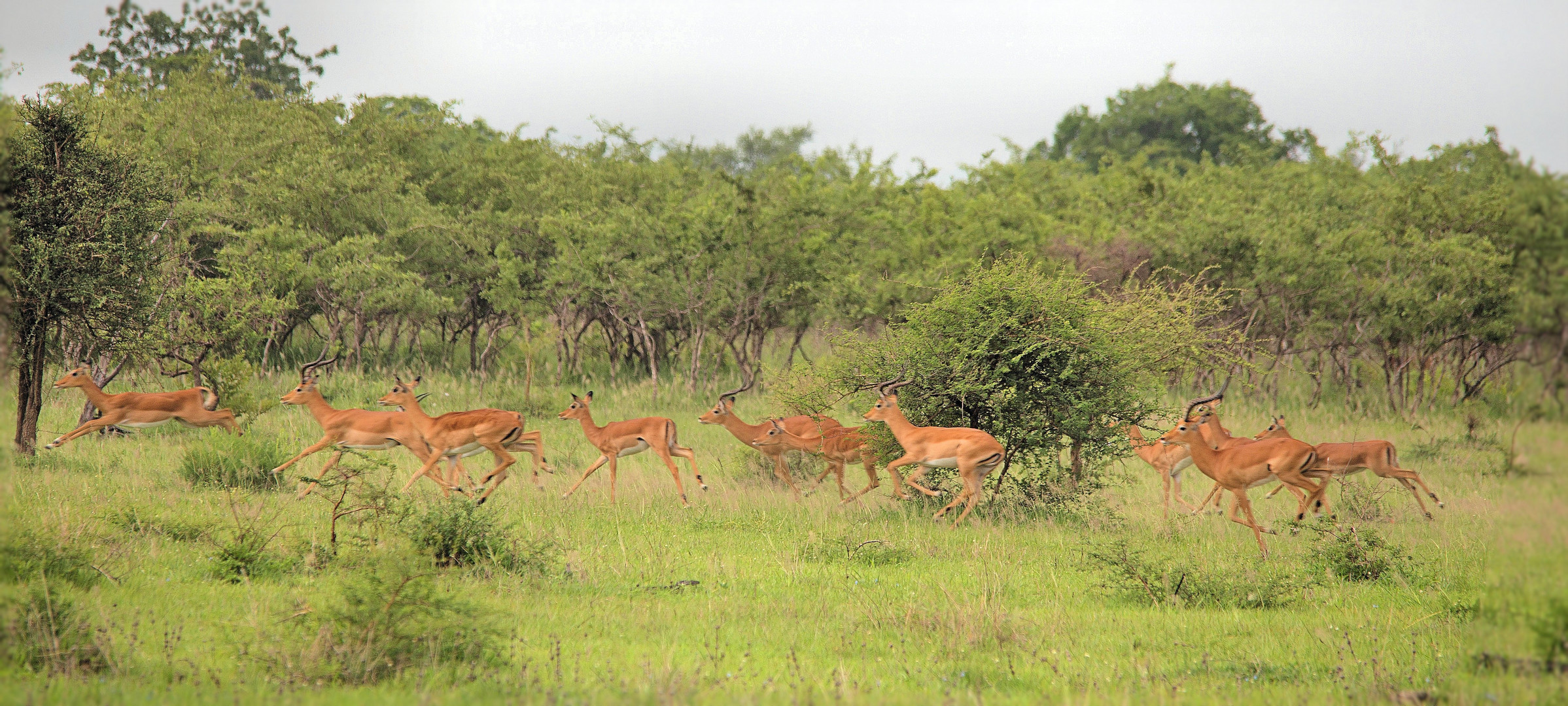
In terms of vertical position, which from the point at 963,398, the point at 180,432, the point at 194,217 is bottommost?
the point at 180,432

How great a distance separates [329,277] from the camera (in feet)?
74.4

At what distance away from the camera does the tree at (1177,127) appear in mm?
58656

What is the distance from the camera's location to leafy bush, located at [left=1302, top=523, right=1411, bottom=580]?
8.99 m

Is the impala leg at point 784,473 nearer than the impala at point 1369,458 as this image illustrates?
No

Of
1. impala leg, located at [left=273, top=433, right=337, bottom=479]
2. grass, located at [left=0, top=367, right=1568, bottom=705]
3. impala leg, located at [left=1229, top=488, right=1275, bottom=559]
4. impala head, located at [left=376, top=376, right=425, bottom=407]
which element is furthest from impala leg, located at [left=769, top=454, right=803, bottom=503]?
impala leg, located at [left=273, top=433, right=337, bottom=479]

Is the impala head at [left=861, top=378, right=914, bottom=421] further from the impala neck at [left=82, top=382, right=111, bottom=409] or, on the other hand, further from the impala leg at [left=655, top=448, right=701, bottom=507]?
the impala neck at [left=82, top=382, right=111, bottom=409]

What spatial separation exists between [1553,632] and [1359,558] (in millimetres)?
4859

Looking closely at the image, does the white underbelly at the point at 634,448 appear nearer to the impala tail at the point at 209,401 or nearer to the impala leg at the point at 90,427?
the impala tail at the point at 209,401

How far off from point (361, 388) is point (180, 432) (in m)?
6.23

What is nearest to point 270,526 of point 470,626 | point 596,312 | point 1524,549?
point 470,626

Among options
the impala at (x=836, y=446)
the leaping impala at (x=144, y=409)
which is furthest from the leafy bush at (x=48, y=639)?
the impala at (x=836, y=446)

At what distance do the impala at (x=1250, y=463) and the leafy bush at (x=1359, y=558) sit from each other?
2.66ft

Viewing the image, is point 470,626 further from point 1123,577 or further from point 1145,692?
point 1123,577

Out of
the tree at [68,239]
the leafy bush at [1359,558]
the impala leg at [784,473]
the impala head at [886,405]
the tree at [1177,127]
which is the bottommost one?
the impala leg at [784,473]
